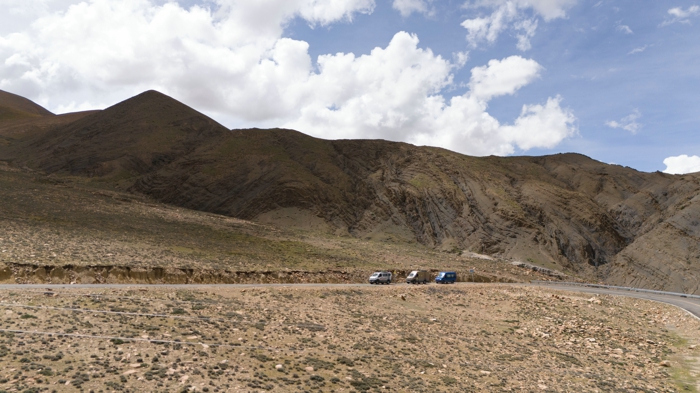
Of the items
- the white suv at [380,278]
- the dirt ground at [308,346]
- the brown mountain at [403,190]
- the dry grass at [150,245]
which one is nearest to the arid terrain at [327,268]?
the dirt ground at [308,346]

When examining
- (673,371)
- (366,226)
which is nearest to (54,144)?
(366,226)

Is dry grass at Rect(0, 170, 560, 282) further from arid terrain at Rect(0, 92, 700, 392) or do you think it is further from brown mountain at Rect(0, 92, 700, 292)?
brown mountain at Rect(0, 92, 700, 292)

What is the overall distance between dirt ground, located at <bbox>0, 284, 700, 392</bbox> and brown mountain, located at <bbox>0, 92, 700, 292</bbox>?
45.1 m

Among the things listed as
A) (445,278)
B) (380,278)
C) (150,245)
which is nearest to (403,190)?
(445,278)

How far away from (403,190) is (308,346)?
73525 millimetres

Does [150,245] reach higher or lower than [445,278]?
higher

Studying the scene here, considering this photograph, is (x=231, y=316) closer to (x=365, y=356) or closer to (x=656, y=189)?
(x=365, y=356)

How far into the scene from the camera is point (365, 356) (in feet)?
55.8

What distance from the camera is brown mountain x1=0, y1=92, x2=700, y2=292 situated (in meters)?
74.4

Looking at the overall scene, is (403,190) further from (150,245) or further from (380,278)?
(150,245)

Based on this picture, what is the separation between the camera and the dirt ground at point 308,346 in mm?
12766

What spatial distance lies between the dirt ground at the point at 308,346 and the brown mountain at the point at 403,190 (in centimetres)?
4515

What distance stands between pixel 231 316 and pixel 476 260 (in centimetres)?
4830

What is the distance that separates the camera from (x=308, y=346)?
17094 mm
